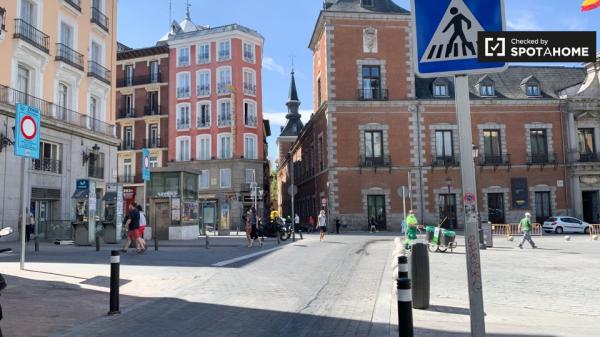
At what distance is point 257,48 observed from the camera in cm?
5256

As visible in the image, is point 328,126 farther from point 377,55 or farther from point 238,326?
point 238,326

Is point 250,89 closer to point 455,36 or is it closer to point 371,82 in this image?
point 371,82

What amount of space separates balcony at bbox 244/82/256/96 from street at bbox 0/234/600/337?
37.7 meters

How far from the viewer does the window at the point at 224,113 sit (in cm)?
5053

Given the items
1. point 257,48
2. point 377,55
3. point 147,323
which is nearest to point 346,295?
point 147,323

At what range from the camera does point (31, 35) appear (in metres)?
27.3

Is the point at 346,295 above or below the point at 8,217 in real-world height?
below

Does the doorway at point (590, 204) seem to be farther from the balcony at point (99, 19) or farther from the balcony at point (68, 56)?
the balcony at point (68, 56)

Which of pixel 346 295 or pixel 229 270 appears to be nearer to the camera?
pixel 346 295

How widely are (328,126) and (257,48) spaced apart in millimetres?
17412

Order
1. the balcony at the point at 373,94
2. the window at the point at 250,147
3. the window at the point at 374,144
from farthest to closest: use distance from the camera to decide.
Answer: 1. the window at the point at 250,147
2. the balcony at the point at 373,94
3. the window at the point at 374,144

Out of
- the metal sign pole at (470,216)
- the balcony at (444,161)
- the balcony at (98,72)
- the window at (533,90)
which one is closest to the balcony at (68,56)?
the balcony at (98,72)

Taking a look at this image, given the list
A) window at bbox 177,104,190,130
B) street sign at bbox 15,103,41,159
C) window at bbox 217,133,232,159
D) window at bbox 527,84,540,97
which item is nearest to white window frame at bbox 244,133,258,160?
window at bbox 217,133,232,159

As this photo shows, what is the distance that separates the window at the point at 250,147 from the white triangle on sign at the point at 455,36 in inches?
1856
